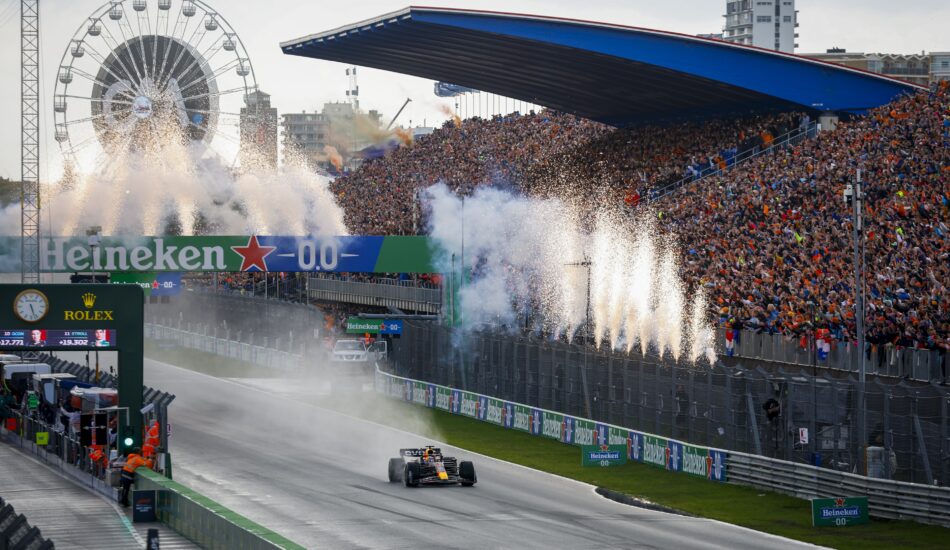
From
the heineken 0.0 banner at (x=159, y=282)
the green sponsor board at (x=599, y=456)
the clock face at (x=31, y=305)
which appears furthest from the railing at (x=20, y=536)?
the heineken 0.0 banner at (x=159, y=282)

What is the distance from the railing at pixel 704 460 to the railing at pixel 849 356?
3862mm

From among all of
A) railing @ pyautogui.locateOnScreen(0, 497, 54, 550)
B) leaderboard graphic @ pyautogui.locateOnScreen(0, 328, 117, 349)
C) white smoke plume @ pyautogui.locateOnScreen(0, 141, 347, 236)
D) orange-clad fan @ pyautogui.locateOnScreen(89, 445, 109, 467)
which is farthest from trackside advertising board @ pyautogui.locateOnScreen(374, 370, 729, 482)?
white smoke plume @ pyautogui.locateOnScreen(0, 141, 347, 236)

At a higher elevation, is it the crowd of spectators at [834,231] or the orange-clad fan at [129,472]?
the crowd of spectators at [834,231]

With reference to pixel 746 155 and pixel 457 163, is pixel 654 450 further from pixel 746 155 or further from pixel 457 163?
pixel 457 163

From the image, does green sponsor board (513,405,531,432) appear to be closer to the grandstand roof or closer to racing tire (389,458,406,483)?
racing tire (389,458,406,483)

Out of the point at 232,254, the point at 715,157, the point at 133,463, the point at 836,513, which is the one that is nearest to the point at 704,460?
the point at 836,513

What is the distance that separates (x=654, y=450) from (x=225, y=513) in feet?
54.4

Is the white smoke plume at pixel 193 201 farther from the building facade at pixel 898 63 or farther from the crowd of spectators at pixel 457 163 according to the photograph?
the building facade at pixel 898 63

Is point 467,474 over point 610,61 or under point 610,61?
under

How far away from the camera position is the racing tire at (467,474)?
32031 mm

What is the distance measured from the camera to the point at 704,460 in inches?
1310

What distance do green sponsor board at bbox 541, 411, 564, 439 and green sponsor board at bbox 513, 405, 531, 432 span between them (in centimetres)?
92

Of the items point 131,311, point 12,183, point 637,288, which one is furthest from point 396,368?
point 12,183

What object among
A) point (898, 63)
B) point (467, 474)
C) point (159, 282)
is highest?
point (898, 63)
